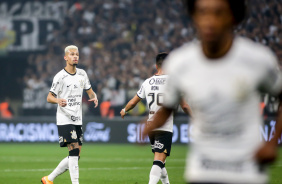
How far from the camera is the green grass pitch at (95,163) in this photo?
12.2 m

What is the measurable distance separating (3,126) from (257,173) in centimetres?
2001

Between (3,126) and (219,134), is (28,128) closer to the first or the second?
(3,126)

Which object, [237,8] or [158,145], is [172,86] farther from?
[158,145]

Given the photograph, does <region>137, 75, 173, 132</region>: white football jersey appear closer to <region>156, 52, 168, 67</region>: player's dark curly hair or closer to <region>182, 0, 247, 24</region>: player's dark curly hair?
<region>156, 52, 168, 67</region>: player's dark curly hair

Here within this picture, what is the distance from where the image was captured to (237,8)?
3344 mm

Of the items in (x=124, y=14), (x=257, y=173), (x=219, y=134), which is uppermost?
Result: (x=124, y=14)

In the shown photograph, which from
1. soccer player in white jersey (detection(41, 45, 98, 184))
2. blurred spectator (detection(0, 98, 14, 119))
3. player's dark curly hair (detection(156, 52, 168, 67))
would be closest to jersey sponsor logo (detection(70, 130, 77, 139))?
soccer player in white jersey (detection(41, 45, 98, 184))

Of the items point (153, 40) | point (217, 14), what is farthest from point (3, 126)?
point (217, 14)

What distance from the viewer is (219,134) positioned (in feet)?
11.3

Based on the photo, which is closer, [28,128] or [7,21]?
[28,128]

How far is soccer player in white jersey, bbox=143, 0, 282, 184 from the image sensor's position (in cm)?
333

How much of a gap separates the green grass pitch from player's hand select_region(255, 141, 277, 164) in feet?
26.9

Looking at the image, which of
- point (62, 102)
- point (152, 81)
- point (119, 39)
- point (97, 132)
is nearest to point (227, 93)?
point (152, 81)

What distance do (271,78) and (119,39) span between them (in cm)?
2430
